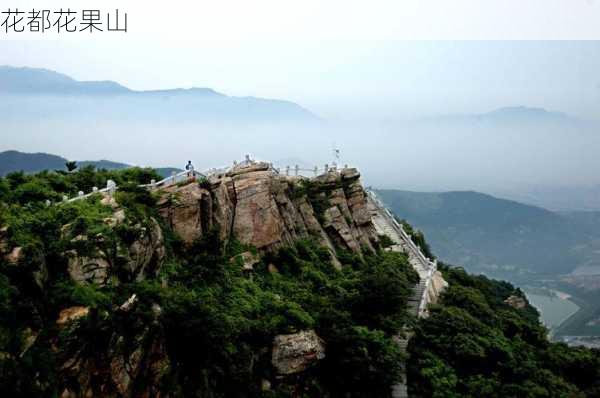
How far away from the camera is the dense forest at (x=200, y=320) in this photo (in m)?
14.3

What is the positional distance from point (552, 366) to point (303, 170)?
15.6 metres

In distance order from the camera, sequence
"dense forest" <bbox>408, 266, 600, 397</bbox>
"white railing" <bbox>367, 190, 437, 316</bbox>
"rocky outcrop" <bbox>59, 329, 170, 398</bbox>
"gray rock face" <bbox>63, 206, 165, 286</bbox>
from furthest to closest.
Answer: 1. "white railing" <bbox>367, 190, 437, 316</bbox>
2. "dense forest" <bbox>408, 266, 600, 397</bbox>
3. "gray rock face" <bbox>63, 206, 165, 286</bbox>
4. "rocky outcrop" <bbox>59, 329, 170, 398</bbox>

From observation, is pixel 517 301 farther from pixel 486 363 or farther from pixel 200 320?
pixel 200 320

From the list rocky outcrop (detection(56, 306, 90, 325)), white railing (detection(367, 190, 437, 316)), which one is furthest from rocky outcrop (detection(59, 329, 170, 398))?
white railing (detection(367, 190, 437, 316))

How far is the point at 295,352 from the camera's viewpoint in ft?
64.8

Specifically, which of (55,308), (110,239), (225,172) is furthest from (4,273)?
(225,172)

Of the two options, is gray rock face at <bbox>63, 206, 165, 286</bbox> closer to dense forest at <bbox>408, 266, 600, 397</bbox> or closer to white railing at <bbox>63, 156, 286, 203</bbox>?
white railing at <bbox>63, 156, 286, 203</bbox>

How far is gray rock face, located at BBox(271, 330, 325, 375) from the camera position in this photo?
19.5m

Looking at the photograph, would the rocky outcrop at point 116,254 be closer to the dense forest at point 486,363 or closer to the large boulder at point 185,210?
the large boulder at point 185,210

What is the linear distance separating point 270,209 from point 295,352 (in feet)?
25.9

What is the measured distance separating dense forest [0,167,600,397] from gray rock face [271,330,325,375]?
25cm

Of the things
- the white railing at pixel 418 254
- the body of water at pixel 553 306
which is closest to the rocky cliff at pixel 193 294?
the white railing at pixel 418 254

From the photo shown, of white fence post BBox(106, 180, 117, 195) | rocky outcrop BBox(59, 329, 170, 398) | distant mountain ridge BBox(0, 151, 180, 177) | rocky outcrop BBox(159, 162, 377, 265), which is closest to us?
rocky outcrop BBox(59, 329, 170, 398)

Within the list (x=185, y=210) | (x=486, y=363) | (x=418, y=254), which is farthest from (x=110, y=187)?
(x=418, y=254)
